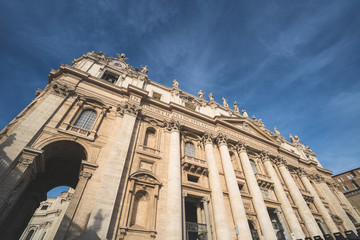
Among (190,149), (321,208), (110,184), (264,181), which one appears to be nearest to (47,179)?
(110,184)

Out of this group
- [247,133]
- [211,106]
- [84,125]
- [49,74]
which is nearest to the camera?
[84,125]

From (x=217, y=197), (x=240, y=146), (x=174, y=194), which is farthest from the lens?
(x=240, y=146)

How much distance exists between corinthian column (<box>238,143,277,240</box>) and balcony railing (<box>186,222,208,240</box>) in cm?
598

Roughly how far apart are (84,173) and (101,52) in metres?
17.1

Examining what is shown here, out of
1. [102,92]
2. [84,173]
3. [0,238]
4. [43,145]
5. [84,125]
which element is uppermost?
[102,92]

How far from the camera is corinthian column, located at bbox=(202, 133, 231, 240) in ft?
44.1

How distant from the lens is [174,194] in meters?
13.5

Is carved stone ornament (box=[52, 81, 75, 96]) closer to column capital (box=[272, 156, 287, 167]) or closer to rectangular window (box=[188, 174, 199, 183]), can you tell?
rectangular window (box=[188, 174, 199, 183])

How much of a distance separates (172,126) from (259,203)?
11591 mm

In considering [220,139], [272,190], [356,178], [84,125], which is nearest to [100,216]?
[84,125]

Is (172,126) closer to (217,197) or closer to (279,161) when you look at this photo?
(217,197)

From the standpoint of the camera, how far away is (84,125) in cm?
1559

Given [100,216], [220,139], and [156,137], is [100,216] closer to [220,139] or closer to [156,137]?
[156,137]

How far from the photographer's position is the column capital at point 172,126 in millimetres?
18517
